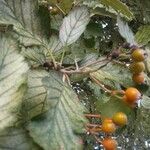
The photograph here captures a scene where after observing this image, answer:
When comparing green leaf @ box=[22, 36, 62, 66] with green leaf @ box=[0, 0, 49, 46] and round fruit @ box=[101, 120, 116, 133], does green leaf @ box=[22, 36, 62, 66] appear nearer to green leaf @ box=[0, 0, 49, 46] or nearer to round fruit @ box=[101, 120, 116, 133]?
green leaf @ box=[0, 0, 49, 46]

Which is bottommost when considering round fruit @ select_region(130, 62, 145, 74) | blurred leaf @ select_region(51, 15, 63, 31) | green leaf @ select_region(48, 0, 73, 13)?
round fruit @ select_region(130, 62, 145, 74)

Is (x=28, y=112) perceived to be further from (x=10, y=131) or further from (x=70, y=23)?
(x=70, y=23)

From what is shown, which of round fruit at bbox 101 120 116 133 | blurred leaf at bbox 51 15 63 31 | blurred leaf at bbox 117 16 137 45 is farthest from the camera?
blurred leaf at bbox 51 15 63 31

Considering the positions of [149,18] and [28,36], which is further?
[149,18]

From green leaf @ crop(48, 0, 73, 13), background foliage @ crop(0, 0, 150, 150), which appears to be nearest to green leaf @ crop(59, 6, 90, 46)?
background foliage @ crop(0, 0, 150, 150)

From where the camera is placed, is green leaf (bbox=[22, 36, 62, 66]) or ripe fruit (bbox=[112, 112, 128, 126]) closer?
ripe fruit (bbox=[112, 112, 128, 126])

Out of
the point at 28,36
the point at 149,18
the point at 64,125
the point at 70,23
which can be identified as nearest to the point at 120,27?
Answer: the point at 70,23
